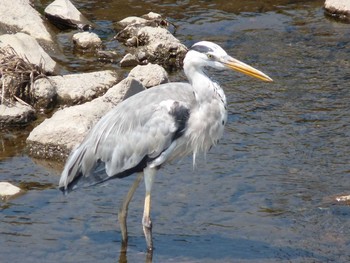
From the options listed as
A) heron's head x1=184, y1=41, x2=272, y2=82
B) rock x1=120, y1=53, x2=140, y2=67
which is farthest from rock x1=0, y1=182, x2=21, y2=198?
rock x1=120, y1=53, x2=140, y2=67

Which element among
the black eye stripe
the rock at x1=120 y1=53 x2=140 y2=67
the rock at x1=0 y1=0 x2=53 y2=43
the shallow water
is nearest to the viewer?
the black eye stripe

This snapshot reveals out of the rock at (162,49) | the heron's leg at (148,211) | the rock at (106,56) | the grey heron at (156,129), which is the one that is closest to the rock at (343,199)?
the grey heron at (156,129)

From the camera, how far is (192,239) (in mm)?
7449

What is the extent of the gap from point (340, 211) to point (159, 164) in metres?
1.62

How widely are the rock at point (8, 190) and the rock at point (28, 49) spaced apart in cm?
247

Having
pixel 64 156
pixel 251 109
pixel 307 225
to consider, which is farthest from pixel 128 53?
pixel 307 225

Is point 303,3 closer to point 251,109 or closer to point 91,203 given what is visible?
point 251,109

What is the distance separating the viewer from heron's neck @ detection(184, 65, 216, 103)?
7277mm

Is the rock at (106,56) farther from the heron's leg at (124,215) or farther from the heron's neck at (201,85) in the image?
the heron's neck at (201,85)

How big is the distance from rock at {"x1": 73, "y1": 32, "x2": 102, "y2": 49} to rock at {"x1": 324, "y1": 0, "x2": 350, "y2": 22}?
3.53 m

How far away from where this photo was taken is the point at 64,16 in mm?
12703

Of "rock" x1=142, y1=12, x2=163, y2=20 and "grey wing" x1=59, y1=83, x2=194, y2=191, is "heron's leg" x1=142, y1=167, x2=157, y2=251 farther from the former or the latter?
"rock" x1=142, y1=12, x2=163, y2=20

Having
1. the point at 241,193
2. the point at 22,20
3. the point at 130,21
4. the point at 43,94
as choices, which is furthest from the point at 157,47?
the point at 241,193

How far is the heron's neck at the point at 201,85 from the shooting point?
728 centimetres
